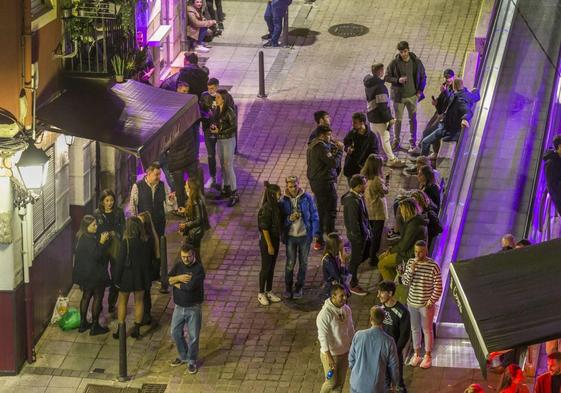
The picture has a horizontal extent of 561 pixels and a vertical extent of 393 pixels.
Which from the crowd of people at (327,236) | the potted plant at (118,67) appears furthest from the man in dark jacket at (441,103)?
the potted plant at (118,67)

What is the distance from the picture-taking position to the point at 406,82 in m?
25.2

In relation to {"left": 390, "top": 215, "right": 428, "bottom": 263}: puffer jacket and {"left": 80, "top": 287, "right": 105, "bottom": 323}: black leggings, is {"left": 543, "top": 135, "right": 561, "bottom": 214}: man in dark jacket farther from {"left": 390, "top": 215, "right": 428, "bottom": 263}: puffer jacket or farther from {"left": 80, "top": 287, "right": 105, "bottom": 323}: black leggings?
{"left": 80, "top": 287, "right": 105, "bottom": 323}: black leggings

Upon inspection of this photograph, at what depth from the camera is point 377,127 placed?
24562 mm

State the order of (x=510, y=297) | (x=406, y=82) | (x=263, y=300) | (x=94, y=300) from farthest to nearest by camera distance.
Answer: (x=406, y=82) → (x=263, y=300) → (x=94, y=300) → (x=510, y=297)

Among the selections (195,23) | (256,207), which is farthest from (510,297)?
(195,23)

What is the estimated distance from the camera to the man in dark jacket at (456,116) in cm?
2409

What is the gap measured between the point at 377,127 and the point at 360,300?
4706 mm

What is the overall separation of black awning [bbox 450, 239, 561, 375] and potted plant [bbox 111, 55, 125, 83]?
6.36m

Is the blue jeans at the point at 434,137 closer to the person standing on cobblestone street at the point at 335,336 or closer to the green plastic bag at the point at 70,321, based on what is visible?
the green plastic bag at the point at 70,321

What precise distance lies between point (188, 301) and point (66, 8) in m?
4.17

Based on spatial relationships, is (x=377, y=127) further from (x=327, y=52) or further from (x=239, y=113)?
(x=327, y=52)

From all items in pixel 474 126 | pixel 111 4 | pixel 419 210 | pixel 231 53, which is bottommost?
pixel 231 53

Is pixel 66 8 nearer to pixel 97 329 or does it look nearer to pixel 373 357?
pixel 97 329

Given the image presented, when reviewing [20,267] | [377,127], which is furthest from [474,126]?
[20,267]
